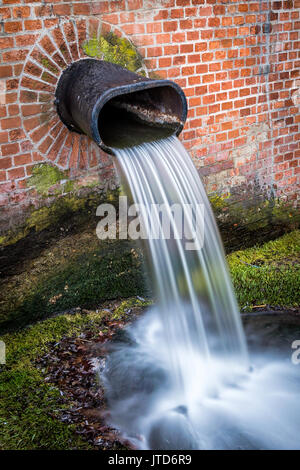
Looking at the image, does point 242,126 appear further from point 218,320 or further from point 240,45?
point 218,320

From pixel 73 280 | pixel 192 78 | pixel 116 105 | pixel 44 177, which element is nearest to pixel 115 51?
pixel 116 105

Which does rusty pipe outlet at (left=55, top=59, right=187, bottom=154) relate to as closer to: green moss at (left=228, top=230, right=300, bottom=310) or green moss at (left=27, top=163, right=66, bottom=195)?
green moss at (left=27, top=163, right=66, bottom=195)

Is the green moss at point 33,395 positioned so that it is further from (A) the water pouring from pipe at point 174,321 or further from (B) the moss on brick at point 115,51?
(B) the moss on brick at point 115,51

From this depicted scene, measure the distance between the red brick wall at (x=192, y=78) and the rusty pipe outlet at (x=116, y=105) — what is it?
0.16 meters

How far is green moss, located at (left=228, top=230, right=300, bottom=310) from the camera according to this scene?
149 inches

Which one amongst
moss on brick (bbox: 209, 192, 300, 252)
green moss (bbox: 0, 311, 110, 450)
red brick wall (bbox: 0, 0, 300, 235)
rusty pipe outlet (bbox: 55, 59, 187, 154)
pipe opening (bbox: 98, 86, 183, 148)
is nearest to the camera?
green moss (bbox: 0, 311, 110, 450)

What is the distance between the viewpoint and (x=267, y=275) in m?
3.97

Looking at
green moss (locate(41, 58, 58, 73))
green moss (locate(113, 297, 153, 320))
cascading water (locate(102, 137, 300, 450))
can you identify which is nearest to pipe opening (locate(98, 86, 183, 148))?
cascading water (locate(102, 137, 300, 450))

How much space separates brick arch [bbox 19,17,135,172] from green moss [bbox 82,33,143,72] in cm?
4

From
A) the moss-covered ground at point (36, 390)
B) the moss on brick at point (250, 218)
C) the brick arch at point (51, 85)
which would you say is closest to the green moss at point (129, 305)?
the moss-covered ground at point (36, 390)

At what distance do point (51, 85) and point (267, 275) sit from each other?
2.29 m

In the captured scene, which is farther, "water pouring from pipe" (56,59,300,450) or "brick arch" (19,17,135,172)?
"brick arch" (19,17,135,172)

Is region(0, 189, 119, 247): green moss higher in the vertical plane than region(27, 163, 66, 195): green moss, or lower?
lower
